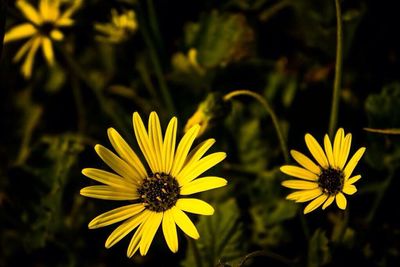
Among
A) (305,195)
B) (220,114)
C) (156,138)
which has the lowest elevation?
(305,195)

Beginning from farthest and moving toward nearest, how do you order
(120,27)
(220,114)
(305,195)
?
(120,27) → (220,114) → (305,195)

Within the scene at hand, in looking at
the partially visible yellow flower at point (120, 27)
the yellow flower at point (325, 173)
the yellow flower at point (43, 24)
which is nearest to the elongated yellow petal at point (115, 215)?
the yellow flower at point (325, 173)

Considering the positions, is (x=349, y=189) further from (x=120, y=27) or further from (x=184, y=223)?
(x=120, y=27)

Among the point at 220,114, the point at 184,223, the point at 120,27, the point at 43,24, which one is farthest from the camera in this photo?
the point at 43,24

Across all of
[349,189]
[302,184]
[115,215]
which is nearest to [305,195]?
[302,184]

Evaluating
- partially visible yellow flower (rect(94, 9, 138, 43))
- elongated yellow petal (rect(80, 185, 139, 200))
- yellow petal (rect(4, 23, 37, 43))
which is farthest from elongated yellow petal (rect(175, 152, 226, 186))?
yellow petal (rect(4, 23, 37, 43))

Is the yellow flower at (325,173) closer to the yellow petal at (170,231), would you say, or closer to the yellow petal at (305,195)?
the yellow petal at (305,195)

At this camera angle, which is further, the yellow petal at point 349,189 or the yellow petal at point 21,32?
the yellow petal at point 21,32
